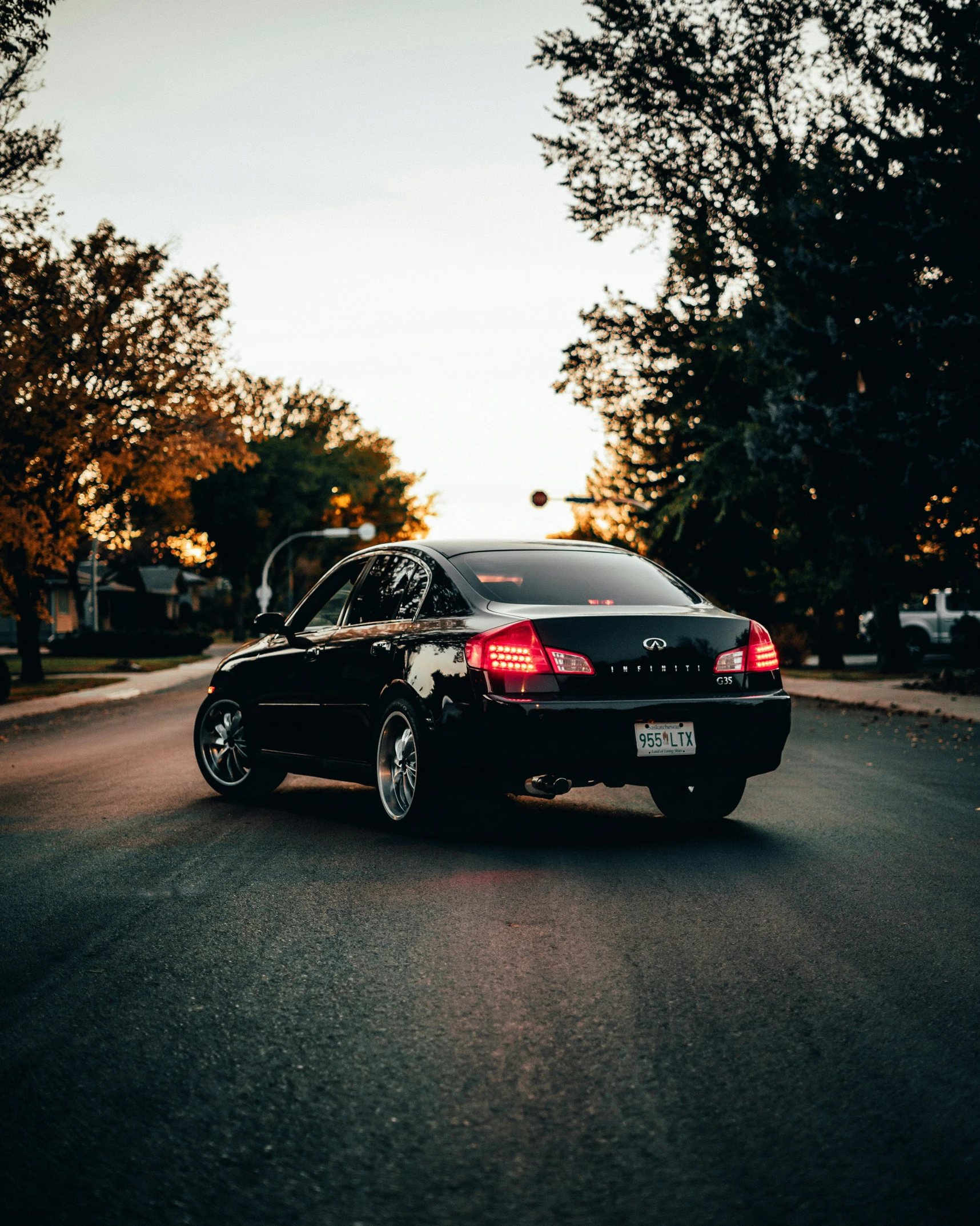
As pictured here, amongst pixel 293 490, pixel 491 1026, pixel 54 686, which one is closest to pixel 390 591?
pixel 491 1026

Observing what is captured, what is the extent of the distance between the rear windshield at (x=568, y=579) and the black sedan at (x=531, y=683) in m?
0.01

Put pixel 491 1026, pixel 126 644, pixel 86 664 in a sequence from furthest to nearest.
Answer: pixel 126 644 → pixel 86 664 → pixel 491 1026

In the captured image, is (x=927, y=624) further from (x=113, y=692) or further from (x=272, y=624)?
(x=272, y=624)

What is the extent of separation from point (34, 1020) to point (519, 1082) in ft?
5.52

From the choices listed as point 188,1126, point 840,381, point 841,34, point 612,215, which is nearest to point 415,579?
point 188,1126

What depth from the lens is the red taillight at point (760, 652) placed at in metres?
8.06

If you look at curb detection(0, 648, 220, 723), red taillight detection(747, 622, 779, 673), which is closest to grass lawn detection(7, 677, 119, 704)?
curb detection(0, 648, 220, 723)

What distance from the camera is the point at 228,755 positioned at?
10.1 metres

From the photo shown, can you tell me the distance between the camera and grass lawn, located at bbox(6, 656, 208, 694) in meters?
39.6

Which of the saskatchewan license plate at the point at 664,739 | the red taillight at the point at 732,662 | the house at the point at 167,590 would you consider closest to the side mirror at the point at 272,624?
the saskatchewan license plate at the point at 664,739

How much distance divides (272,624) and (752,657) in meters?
3.62

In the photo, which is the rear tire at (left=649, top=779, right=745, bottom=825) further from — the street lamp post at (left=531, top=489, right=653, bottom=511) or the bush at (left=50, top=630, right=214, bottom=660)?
the bush at (left=50, top=630, right=214, bottom=660)

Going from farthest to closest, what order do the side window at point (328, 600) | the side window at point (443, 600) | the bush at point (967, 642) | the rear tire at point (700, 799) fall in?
1. the bush at point (967, 642)
2. the side window at point (328, 600)
3. the rear tire at point (700, 799)
4. the side window at point (443, 600)

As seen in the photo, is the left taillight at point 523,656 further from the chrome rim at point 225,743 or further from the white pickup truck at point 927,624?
the white pickup truck at point 927,624
